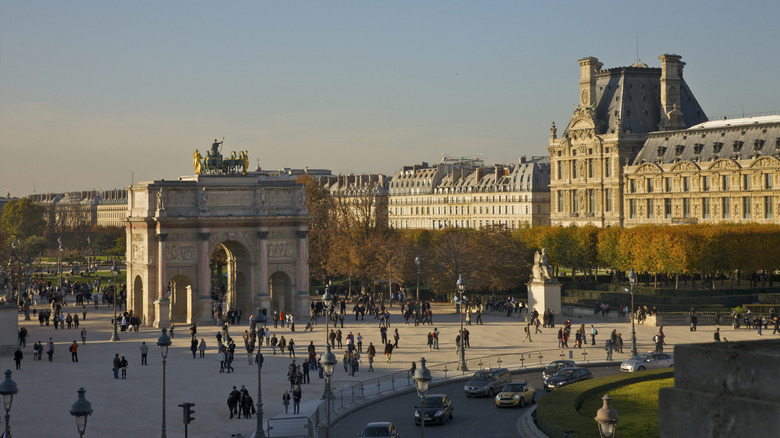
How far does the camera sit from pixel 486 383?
38656mm

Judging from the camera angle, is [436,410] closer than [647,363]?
Yes

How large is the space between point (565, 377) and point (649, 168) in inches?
3176

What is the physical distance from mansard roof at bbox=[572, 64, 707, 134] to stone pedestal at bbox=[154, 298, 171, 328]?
71727 mm

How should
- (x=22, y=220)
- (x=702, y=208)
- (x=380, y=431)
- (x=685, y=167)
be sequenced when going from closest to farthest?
(x=380, y=431) → (x=702, y=208) → (x=685, y=167) → (x=22, y=220)

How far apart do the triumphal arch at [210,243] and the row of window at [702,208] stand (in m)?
51.9

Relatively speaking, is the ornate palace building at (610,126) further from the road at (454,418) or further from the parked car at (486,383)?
the road at (454,418)

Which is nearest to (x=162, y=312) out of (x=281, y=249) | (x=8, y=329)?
(x=281, y=249)

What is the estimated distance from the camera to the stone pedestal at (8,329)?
5172cm

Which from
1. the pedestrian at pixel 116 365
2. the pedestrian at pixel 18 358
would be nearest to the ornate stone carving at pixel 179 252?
the pedestrian at pixel 18 358

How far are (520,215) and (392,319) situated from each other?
8518 cm

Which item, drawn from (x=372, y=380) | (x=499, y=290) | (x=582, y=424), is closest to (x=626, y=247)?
(x=499, y=290)

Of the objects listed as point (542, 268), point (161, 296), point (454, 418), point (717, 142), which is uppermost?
point (717, 142)

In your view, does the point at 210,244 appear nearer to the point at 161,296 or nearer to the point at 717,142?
the point at 161,296

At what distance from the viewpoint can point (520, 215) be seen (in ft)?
498
